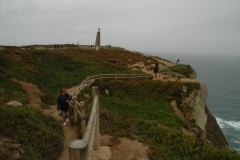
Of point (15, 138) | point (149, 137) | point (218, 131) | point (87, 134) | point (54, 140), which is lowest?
point (218, 131)

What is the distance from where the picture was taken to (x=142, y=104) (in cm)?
1920

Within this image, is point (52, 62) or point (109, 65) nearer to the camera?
point (52, 62)

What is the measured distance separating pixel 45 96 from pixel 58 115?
163 inches

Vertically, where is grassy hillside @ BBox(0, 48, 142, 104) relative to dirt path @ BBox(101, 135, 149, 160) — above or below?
above

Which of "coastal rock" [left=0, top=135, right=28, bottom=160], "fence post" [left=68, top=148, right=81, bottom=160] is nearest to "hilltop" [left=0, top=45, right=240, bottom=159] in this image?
"coastal rock" [left=0, top=135, right=28, bottom=160]

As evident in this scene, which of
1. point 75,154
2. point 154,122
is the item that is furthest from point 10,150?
point 154,122

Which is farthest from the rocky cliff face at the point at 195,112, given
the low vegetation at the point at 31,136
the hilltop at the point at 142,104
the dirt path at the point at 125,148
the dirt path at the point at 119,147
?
the low vegetation at the point at 31,136

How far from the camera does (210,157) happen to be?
25.4 ft

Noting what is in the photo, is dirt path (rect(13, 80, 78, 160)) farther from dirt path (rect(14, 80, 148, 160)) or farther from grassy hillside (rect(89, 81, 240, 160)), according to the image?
grassy hillside (rect(89, 81, 240, 160))

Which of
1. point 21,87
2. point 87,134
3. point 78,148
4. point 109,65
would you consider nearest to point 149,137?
point 87,134

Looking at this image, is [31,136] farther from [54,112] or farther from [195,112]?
[195,112]

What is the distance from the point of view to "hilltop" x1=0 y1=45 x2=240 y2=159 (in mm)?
8781

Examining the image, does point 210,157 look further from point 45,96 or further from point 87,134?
point 45,96

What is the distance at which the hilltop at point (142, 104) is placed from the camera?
346 inches
